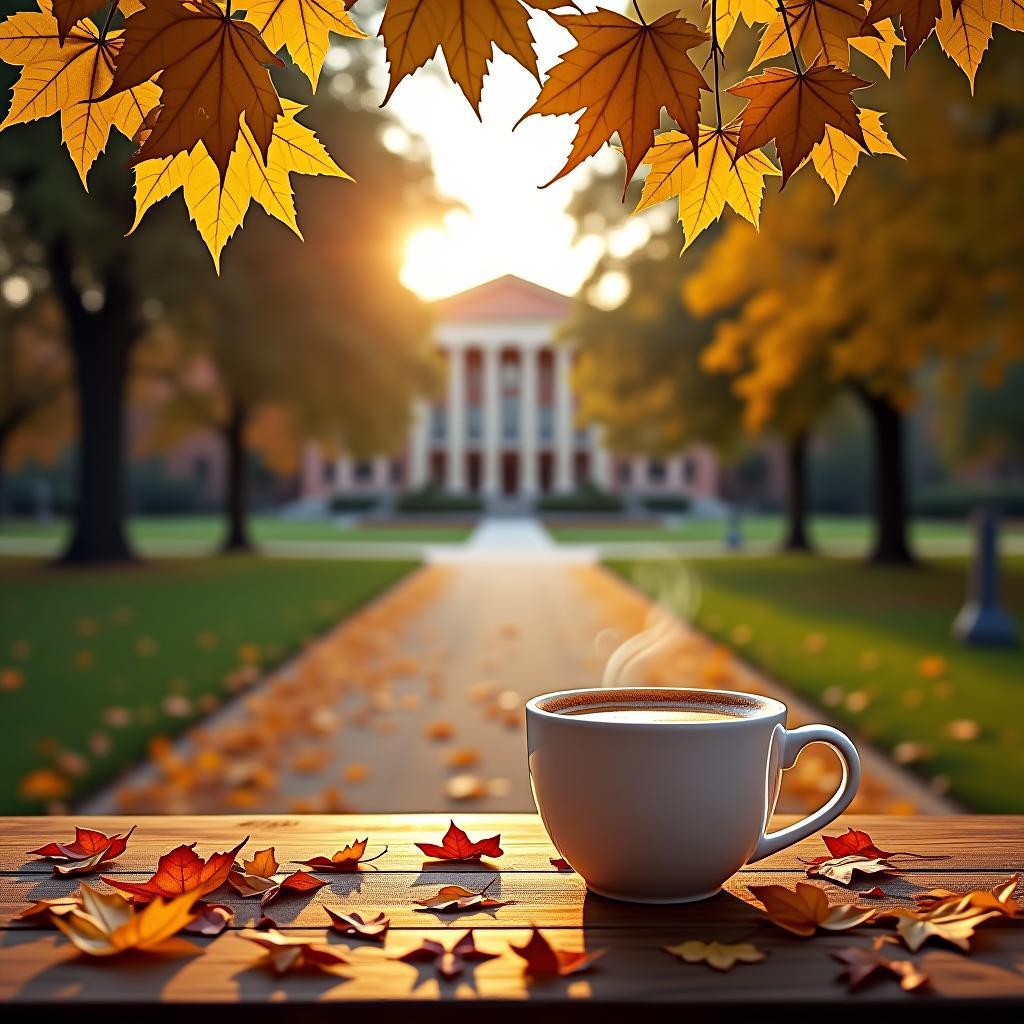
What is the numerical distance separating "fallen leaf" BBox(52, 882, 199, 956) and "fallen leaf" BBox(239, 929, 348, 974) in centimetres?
7

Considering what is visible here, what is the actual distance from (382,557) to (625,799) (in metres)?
21.5

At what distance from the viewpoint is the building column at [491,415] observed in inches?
2365

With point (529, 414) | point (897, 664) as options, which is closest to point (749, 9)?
point (897, 664)

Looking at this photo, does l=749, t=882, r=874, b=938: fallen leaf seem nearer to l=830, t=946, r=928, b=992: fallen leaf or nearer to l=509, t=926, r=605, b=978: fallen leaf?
l=830, t=946, r=928, b=992: fallen leaf

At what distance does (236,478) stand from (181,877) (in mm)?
23818

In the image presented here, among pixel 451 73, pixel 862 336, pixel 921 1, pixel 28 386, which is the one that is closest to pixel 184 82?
pixel 451 73

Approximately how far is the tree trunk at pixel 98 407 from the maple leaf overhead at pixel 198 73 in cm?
1751

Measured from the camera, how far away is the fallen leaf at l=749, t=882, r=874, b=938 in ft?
3.05

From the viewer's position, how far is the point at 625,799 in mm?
956

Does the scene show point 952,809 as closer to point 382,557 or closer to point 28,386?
point 382,557

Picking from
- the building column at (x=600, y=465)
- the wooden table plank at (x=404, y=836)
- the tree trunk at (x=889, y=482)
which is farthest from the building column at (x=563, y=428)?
the wooden table plank at (x=404, y=836)

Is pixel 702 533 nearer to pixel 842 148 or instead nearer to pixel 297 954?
pixel 842 148

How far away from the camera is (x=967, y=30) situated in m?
0.95

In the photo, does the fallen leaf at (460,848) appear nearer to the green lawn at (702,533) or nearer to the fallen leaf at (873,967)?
the fallen leaf at (873,967)
